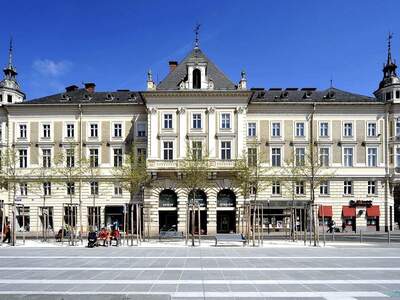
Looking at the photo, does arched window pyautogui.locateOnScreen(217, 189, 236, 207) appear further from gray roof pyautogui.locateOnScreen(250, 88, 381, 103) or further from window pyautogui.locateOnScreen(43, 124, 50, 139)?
window pyautogui.locateOnScreen(43, 124, 50, 139)

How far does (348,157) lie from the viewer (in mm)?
49719

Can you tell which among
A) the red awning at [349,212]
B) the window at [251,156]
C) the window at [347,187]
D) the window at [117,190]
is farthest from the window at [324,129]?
the window at [117,190]

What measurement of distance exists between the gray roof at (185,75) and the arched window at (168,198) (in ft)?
38.7

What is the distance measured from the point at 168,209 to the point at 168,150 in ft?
21.4

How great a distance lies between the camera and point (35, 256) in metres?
21.7

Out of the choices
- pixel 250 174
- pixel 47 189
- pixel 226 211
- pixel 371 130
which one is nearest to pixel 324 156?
pixel 371 130

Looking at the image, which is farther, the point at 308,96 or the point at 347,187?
the point at 308,96

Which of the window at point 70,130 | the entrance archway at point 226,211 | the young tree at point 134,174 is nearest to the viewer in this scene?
the young tree at point 134,174

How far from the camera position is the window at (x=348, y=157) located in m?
49.7

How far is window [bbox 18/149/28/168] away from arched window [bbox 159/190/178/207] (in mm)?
17197

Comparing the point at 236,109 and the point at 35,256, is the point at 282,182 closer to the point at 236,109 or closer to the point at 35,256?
the point at 236,109

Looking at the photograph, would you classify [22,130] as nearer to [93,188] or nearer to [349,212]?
[93,188]

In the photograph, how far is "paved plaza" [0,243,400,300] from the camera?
12219 mm

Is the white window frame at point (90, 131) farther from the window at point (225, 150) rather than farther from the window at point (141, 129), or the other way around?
the window at point (225, 150)
